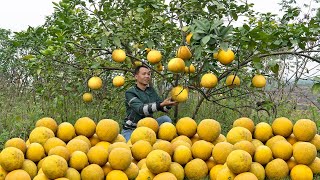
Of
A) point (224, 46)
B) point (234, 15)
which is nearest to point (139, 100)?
point (234, 15)

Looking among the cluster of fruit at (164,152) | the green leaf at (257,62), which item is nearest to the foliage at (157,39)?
the green leaf at (257,62)

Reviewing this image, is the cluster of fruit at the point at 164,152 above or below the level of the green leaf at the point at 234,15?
below

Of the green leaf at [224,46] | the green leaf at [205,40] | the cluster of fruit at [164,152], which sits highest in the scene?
the green leaf at [205,40]

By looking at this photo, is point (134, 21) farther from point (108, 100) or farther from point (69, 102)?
point (69, 102)

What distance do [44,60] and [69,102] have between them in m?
1.28

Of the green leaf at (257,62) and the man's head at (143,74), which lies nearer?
the green leaf at (257,62)

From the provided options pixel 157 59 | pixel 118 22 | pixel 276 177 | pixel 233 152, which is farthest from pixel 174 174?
pixel 118 22

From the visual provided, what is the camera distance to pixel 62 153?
2.20 metres

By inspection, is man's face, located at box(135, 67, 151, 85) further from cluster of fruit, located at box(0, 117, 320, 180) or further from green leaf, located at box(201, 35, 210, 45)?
green leaf, located at box(201, 35, 210, 45)

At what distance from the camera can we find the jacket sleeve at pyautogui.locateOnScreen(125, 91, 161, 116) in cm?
381

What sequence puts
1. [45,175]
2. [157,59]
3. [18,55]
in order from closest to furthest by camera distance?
1. [45,175]
2. [157,59]
3. [18,55]

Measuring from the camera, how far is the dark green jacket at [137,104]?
3.97m

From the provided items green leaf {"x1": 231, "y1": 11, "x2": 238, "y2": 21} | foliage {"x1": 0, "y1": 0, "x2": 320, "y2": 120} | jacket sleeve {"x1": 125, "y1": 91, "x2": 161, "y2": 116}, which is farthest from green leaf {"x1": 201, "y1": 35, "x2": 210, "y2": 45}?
jacket sleeve {"x1": 125, "y1": 91, "x2": 161, "y2": 116}

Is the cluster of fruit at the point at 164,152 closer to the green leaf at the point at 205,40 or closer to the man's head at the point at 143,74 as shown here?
the green leaf at the point at 205,40
